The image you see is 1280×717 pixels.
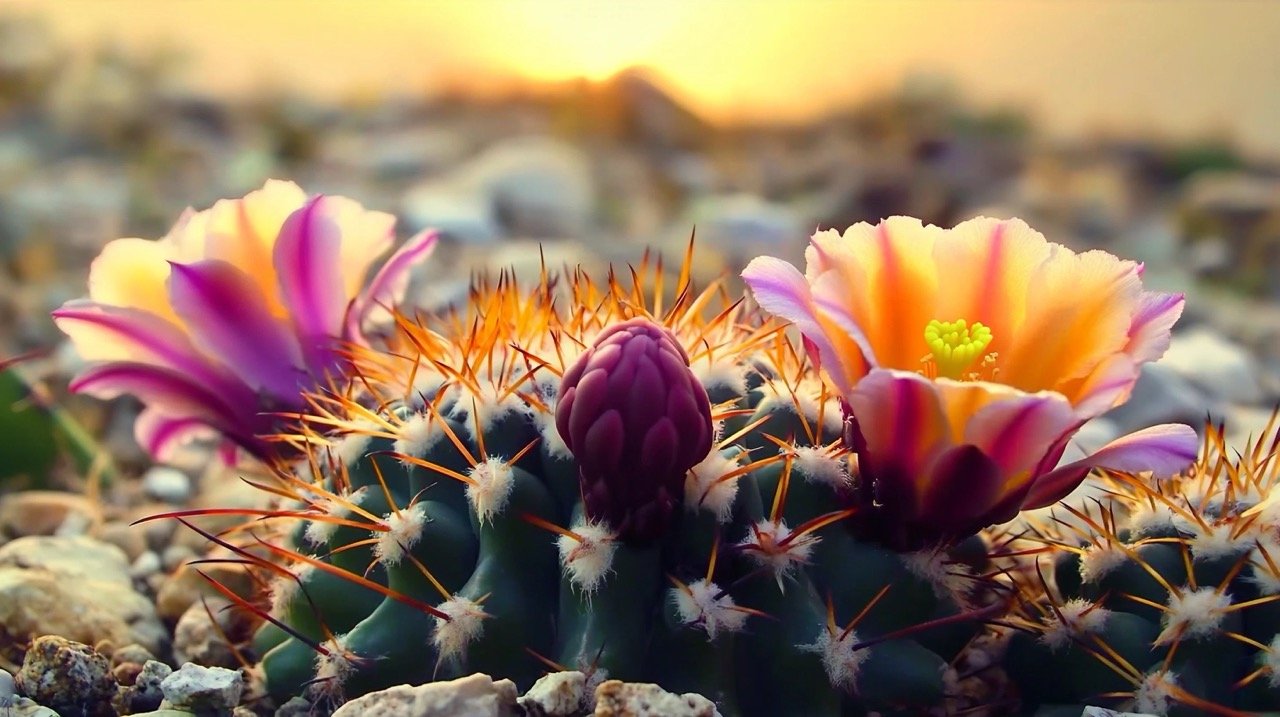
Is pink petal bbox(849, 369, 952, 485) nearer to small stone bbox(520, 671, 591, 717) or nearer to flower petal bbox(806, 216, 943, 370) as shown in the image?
flower petal bbox(806, 216, 943, 370)

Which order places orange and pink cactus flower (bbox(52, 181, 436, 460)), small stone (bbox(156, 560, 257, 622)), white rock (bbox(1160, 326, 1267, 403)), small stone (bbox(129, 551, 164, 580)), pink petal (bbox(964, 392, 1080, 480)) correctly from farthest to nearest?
white rock (bbox(1160, 326, 1267, 403)), small stone (bbox(129, 551, 164, 580)), small stone (bbox(156, 560, 257, 622)), orange and pink cactus flower (bbox(52, 181, 436, 460)), pink petal (bbox(964, 392, 1080, 480))

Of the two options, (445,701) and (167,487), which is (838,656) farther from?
(167,487)

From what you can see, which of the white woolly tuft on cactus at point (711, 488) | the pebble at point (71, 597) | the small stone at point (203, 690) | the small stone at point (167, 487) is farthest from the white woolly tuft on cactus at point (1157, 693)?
the small stone at point (167, 487)

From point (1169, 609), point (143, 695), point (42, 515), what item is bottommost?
point (42, 515)

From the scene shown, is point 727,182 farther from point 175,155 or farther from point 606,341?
point 606,341

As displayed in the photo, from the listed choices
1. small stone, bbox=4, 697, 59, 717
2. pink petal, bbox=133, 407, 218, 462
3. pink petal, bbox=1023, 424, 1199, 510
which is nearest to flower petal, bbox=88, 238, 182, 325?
pink petal, bbox=133, 407, 218, 462

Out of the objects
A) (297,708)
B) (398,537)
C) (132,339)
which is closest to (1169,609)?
(398,537)
